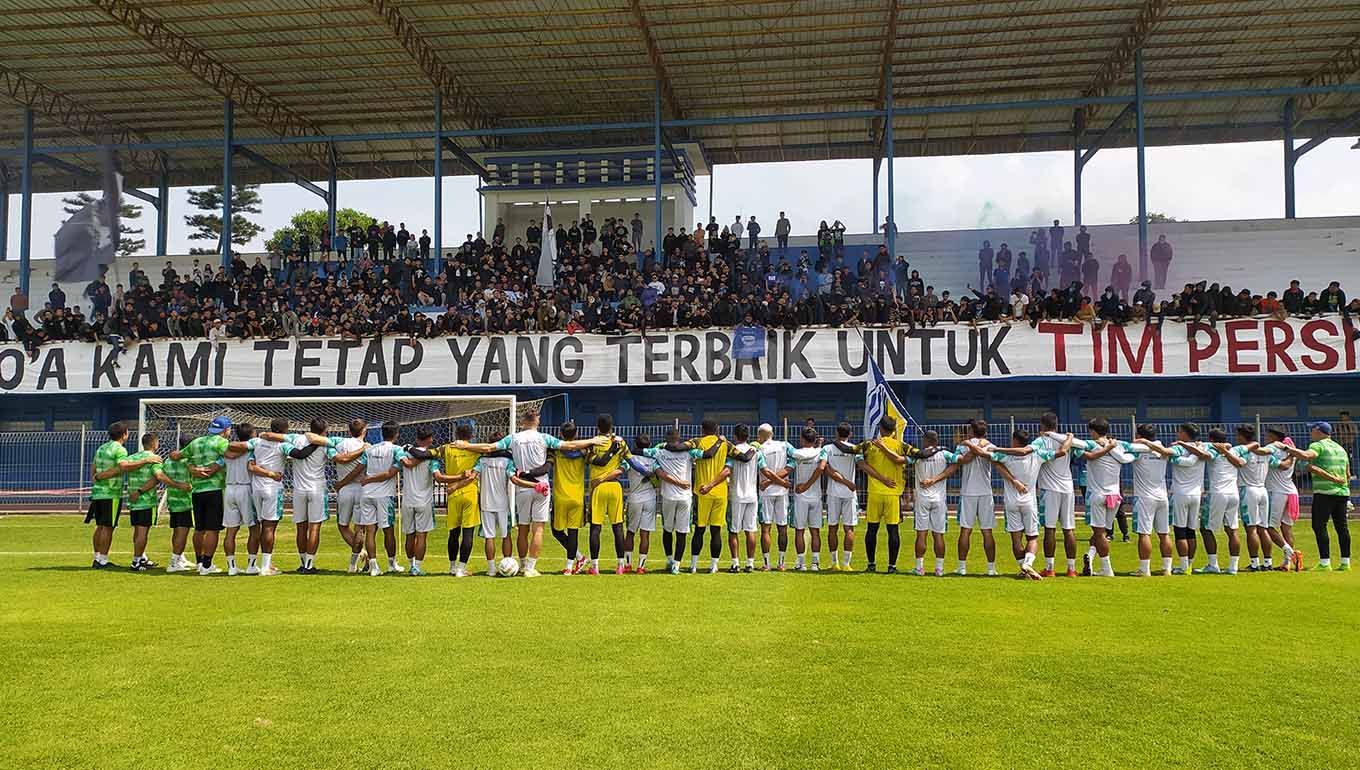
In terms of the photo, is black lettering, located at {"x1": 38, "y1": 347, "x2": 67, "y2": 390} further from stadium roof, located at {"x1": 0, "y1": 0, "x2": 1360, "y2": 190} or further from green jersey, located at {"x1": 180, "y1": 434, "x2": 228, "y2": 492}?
green jersey, located at {"x1": 180, "y1": 434, "x2": 228, "y2": 492}

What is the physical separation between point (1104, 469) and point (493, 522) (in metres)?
7.23

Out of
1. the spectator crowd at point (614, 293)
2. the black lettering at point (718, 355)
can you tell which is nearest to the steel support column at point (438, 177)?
the spectator crowd at point (614, 293)

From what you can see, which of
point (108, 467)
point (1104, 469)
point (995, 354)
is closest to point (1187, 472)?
point (1104, 469)

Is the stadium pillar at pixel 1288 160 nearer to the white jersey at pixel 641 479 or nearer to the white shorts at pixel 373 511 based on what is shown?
the white jersey at pixel 641 479

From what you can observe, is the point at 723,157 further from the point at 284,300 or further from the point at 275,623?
the point at 275,623

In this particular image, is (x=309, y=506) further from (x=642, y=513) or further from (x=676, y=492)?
(x=676, y=492)

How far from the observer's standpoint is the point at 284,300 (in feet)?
97.3

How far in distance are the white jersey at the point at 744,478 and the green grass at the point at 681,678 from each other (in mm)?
2371

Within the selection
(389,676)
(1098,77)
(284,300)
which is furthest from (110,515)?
(1098,77)

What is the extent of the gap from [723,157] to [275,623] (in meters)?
32.0

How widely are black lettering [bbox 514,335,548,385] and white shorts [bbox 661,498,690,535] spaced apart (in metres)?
13.0

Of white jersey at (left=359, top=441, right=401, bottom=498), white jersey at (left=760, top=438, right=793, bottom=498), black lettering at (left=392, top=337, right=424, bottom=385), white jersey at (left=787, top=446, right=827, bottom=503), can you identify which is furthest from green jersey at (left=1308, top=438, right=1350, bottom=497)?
black lettering at (left=392, top=337, right=424, bottom=385)

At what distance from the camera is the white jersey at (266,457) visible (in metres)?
12.7

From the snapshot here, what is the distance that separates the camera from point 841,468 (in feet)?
43.7
